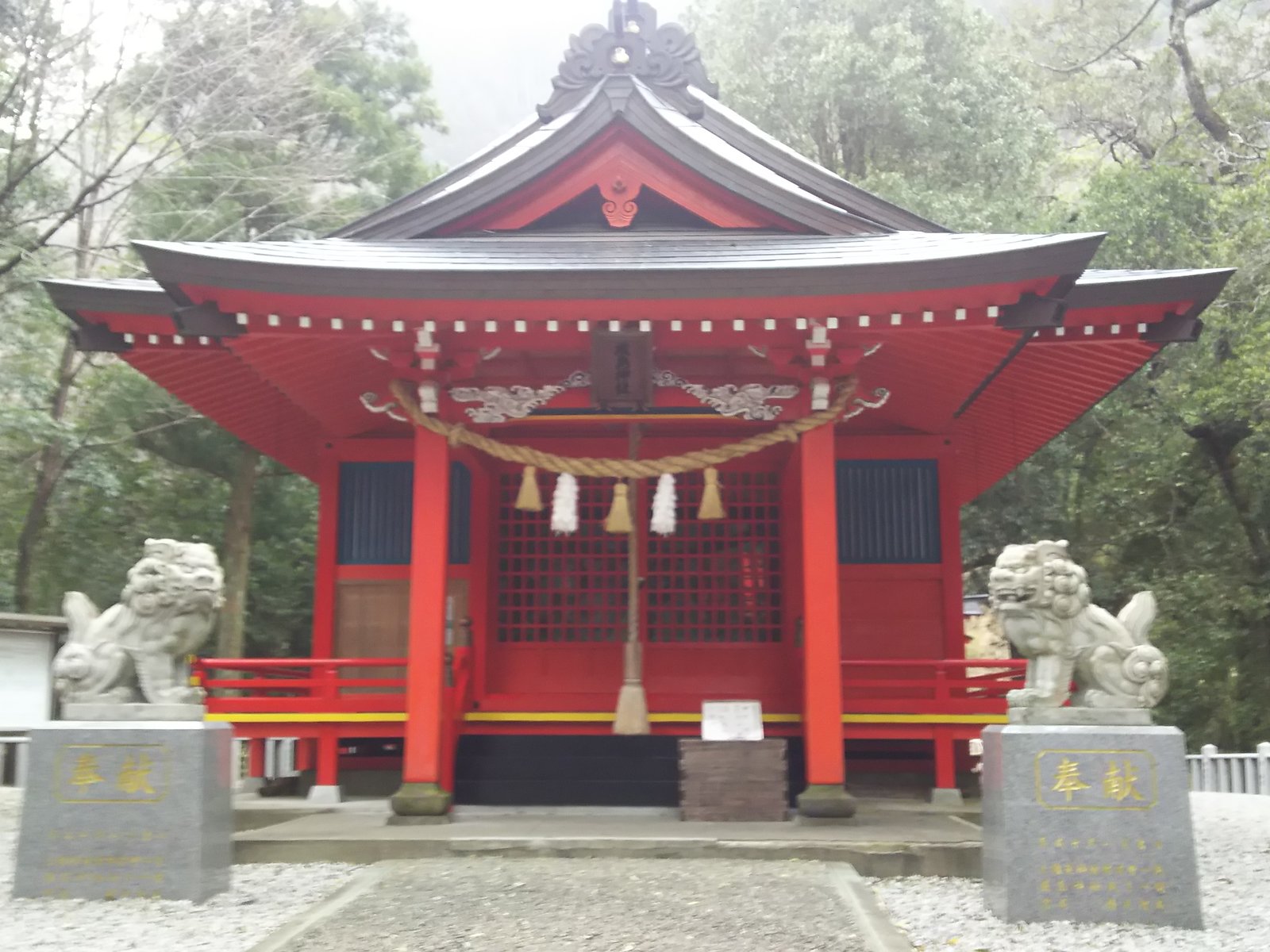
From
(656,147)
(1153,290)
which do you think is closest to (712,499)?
(656,147)

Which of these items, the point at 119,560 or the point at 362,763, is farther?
the point at 119,560

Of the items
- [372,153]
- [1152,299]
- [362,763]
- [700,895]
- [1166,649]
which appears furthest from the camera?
[372,153]

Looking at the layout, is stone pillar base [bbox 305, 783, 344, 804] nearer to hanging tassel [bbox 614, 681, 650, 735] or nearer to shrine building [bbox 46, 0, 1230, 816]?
shrine building [bbox 46, 0, 1230, 816]

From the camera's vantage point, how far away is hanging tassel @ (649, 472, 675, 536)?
7.80 m

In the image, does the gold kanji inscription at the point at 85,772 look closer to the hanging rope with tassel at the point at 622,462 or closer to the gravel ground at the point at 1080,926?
the hanging rope with tassel at the point at 622,462

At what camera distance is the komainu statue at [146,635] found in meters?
5.47

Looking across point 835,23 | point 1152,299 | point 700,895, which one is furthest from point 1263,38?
point 700,895

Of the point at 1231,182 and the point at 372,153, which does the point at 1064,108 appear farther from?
the point at 372,153

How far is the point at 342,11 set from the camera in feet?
72.9

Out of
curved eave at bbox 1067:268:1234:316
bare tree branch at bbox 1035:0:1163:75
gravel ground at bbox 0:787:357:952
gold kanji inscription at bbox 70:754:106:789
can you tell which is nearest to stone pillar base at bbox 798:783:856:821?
gravel ground at bbox 0:787:357:952

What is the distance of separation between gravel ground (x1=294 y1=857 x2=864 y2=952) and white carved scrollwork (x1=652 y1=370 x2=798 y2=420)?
302 centimetres

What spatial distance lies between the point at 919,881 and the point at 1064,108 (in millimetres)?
20394

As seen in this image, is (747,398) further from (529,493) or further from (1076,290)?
(1076,290)

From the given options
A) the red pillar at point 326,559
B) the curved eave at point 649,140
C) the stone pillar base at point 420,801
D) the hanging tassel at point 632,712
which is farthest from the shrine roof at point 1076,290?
the stone pillar base at point 420,801
